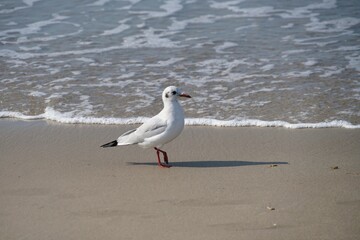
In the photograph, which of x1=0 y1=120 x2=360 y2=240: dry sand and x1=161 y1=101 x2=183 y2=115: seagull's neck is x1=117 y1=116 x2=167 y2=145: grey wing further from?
x1=0 y1=120 x2=360 y2=240: dry sand

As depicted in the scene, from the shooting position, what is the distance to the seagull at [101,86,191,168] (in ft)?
19.0

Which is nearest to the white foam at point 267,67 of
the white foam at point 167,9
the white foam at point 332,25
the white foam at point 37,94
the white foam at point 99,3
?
the white foam at point 332,25

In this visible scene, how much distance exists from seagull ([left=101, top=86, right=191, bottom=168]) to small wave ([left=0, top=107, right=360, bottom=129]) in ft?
3.28

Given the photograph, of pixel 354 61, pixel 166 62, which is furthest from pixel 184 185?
pixel 354 61

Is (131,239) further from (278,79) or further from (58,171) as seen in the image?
(278,79)

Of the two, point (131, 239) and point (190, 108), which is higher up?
point (131, 239)

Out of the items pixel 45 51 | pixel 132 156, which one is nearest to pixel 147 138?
pixel 132 156

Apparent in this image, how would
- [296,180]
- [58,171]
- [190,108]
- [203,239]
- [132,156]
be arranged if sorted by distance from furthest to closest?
1. [190,108]
2. [132,156]
3. [58,171]
4. [296,180]
5. [203,239]

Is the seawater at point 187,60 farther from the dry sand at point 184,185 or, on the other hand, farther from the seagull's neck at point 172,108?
the seagull's neck at point 172,108

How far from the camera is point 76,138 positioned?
21.3 ft

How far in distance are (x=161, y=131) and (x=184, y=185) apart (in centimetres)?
78

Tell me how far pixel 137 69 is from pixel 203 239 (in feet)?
16.8

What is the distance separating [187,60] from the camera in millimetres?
9312

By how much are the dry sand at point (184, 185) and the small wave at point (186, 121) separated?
126 millimetres
